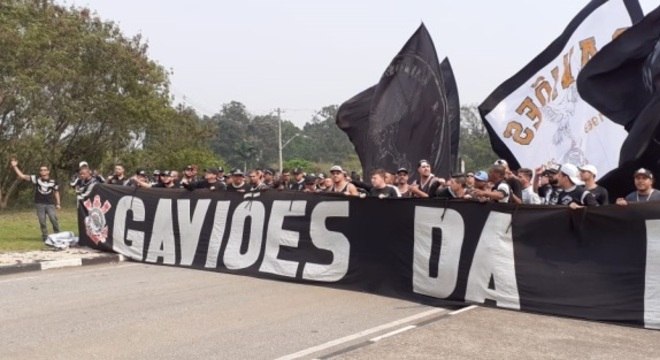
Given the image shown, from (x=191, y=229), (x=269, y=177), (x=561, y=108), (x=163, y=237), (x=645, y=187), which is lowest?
(x=163, y=237)

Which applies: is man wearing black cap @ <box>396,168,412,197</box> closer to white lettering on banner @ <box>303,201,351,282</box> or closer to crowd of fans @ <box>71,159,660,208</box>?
crowd of fans @ <box>71,159,660,208</box>

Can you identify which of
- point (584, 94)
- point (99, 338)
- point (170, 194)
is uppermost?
point (584, 94)

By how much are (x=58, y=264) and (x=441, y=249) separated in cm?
625

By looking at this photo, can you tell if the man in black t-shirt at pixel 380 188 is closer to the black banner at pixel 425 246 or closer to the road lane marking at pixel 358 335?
the black banner at pixel 425 246

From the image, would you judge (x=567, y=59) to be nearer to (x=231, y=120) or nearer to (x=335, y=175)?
(x=335, y=175)

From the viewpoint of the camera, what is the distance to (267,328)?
684 centimetres

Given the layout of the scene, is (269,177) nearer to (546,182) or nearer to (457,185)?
(546,182)

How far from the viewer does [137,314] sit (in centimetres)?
748

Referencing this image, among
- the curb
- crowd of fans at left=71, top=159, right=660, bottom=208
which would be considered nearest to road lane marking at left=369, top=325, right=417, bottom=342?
crowd of fans at left=71, top=159, right=660, bottom=208

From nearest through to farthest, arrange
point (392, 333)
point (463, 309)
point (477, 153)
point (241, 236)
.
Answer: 1. point (392, 333)
2. point (463, 309)
3. point (241, 236)
4. point (477, 153)

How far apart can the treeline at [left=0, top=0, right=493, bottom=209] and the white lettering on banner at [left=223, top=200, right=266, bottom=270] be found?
1511 cm

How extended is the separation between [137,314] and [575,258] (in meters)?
4.61

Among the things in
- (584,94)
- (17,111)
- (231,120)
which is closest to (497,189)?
(584,94)

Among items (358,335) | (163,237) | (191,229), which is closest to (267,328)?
(358,335)
